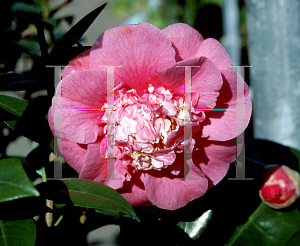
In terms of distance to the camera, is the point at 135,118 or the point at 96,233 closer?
the point at 135,118

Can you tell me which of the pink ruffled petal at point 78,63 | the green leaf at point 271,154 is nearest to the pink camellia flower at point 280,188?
the green leaf at point 271,154

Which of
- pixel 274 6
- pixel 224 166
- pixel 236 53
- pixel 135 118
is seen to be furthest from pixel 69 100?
pixel 236 53

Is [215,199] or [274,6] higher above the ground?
[274,6]

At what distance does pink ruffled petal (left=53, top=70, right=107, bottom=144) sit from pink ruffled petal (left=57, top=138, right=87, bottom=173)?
39mm

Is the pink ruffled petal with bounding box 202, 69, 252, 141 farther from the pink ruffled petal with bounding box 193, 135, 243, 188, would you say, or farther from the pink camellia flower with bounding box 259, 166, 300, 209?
the pink camellia flower with bounding box 259, 166, 300, 209

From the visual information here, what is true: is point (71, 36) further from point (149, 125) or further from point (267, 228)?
point (267, 228)

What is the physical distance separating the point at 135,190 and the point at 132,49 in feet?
0.91

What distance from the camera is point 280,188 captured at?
2.23 ft

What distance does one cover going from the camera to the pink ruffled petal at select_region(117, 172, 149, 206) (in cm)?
55

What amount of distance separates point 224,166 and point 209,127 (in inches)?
3.4

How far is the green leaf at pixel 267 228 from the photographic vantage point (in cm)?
66

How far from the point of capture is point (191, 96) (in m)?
0.51

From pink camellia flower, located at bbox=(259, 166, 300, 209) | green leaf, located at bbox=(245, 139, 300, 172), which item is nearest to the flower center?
pink camellia flower, located at bbox=(259, 166, 300, 209)

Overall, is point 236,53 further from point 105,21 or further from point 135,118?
point 135,118
